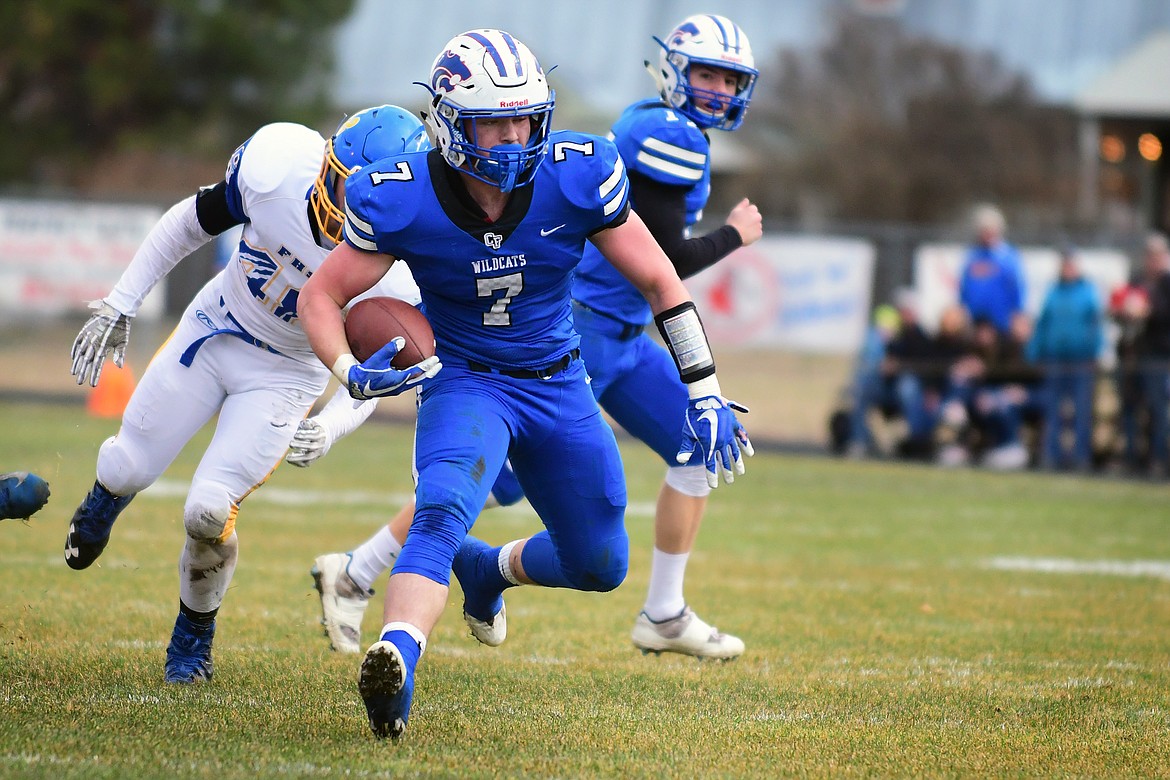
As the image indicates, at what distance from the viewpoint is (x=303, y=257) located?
453 cm

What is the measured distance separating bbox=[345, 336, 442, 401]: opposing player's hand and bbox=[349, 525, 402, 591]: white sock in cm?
148

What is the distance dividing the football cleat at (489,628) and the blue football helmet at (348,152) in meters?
1.27

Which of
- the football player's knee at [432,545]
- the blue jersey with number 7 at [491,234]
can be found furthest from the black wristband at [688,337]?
the football player's knee at [432,545]

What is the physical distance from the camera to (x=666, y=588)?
5.26 metres

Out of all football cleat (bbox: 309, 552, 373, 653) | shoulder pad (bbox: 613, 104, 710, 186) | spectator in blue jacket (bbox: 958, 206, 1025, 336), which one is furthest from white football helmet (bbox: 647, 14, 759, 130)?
spectator in blue jacket (bbox: 958, 206, 1025, 336)

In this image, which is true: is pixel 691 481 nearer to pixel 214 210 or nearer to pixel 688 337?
pixel 688 337

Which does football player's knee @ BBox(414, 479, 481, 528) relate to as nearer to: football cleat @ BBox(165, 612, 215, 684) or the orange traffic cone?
football cleat @ BBox(165, 612, 215, 684)

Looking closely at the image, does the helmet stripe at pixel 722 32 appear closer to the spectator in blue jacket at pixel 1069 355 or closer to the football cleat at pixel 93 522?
the football cleat at pixel 93 522

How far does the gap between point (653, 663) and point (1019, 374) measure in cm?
842

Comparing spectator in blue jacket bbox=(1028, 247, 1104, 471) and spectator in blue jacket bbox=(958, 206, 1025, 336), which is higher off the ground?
spectator in blue jacket bbox=(958, 206, 1025, 336)

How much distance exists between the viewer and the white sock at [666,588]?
5.24m

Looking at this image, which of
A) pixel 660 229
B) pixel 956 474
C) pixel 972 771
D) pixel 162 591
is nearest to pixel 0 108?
pixel 956 474

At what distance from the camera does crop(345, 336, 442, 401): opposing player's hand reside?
3.75 m

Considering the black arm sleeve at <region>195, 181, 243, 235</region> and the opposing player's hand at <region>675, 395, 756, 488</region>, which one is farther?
the black arm sleeve at <region>195, 181, 243, 235</region>
